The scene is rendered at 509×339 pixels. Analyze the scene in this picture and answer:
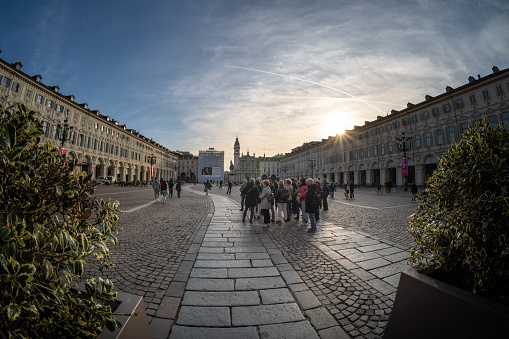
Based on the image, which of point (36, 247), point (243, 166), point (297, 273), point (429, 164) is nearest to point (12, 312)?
point (36, 247)

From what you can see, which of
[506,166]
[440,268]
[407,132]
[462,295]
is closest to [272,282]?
[440,268]

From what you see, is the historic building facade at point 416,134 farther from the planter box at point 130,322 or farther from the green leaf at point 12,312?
the green leaf at point 12,312

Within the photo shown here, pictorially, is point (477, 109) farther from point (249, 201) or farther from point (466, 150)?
point (466, 150)

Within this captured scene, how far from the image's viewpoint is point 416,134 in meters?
33.8

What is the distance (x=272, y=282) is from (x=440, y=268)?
6.90 ft

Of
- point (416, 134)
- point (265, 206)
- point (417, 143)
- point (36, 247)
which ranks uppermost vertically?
point (416, 134)

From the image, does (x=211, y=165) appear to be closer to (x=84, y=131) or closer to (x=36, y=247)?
(x=84, y=131)

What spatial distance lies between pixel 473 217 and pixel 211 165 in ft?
258

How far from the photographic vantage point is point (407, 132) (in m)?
35.2

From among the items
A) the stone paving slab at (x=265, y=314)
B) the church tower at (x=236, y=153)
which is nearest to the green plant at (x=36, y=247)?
the stone paving slab at (x=265, y=314)

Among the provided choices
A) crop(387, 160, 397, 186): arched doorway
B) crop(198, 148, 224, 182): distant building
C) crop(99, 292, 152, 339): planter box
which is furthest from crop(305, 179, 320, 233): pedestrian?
crop(198, 148, 224, 182): distant building

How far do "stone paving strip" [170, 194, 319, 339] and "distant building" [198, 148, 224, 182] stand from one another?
73277mm

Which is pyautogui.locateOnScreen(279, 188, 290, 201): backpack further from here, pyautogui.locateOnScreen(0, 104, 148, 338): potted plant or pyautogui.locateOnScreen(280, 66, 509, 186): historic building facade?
pyautogui.locateOnScreen(280, 66, 509, 186): historic building facade

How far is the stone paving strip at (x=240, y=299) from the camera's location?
2.20 meters
